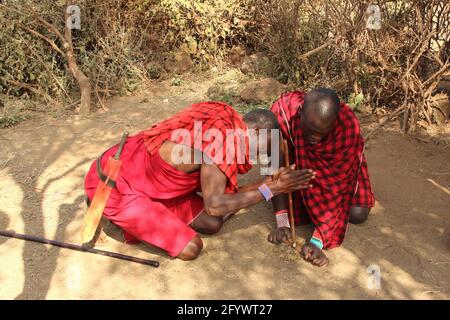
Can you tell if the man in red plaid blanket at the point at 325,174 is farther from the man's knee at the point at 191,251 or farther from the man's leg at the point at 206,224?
the man's knee at the point at 191,251

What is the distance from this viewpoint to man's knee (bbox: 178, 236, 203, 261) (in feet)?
9.82

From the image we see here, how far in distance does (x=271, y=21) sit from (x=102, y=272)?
13.5 feet

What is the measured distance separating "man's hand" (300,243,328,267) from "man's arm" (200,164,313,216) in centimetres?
44

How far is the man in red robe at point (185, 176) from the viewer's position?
276cm

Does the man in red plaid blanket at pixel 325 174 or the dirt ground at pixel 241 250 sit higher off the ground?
the man in red plaid blanket at pixel 325 174

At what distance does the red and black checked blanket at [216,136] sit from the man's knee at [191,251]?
0.40 metres

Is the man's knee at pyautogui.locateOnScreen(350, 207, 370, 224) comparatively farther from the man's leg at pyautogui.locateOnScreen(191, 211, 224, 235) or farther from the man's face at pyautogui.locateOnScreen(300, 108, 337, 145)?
the man's leg at pyautogui.locateOnScreen(191, 211, 224, 235)

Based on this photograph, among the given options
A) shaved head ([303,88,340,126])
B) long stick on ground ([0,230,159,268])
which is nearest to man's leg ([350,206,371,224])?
shaved head ([303,88,340,126])

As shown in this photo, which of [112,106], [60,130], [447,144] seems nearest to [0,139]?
[60,130]

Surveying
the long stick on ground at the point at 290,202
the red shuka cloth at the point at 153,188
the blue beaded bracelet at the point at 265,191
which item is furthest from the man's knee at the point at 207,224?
the blue beaded bracelet at the point at 265,191

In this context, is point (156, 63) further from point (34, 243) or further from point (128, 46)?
point (34, 243)

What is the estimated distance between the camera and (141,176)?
10.1 ft

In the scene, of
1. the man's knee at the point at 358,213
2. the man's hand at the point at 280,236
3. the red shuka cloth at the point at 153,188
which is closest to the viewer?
the red shuka cloth at the point at 153,188
